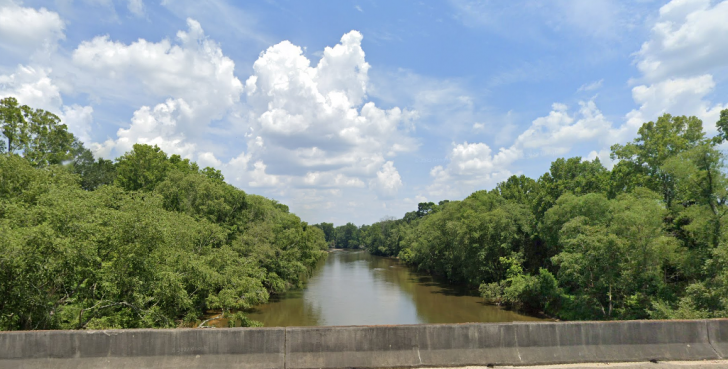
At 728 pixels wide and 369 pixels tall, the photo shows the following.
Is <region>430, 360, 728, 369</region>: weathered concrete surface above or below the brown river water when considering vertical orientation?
above

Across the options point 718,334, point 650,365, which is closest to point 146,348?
point 650,365

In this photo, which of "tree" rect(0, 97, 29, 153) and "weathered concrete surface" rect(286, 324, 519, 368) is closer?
"weathered concrete surface" rect(286, 324, 519, 368)

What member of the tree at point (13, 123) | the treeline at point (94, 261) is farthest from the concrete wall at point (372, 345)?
the tree at point (13, 123)

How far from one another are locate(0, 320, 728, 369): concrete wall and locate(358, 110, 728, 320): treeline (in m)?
11.7

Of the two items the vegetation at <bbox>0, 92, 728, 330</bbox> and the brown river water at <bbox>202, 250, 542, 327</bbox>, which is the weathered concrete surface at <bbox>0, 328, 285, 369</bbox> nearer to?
the vegetation at <bbox>0, 92, 728, 330</bbox>

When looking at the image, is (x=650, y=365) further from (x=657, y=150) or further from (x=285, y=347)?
(x=657, y=150)

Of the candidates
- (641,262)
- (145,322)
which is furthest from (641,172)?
(145,322)

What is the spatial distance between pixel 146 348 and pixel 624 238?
2531cm

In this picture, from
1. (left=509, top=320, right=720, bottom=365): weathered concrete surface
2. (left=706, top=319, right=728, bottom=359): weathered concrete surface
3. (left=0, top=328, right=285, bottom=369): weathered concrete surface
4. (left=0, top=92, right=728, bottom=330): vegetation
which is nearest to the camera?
A: (left=0, top=328, right=285, bottom=369): weathered concrete surface

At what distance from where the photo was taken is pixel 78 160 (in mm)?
62594

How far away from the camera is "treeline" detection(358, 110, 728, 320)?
2083 centimetres

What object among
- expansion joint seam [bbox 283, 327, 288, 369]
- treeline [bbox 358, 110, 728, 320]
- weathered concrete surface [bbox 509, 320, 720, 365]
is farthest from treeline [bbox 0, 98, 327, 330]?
treeline [bbox 358, 110, 728, 320]

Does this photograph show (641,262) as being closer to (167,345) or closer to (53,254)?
(167,345)

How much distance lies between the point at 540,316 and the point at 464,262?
14.6 metres
